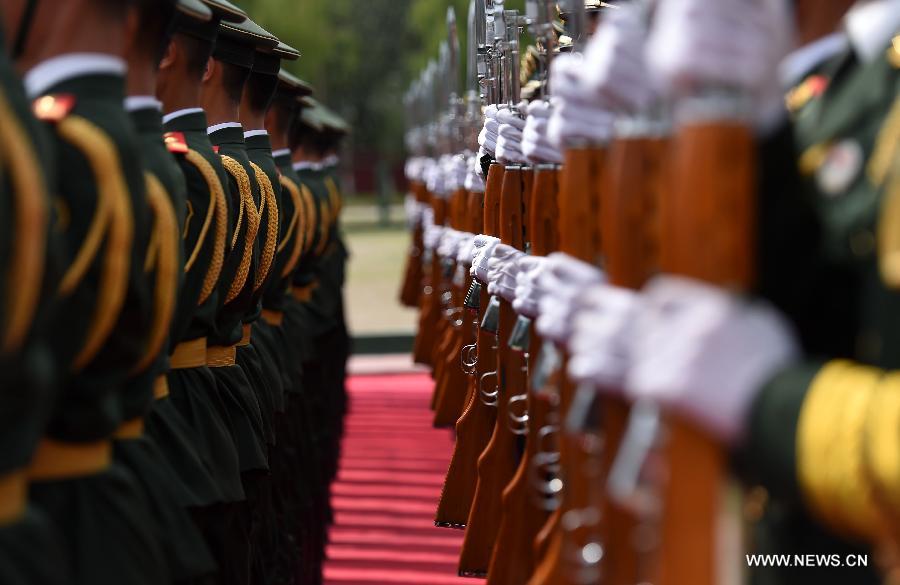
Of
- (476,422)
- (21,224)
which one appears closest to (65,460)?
(21,224)

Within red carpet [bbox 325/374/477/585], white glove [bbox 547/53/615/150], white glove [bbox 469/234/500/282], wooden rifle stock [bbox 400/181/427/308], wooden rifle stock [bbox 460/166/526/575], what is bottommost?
red carpet [bbox 325/374/477/585]

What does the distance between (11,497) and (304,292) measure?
5.21m

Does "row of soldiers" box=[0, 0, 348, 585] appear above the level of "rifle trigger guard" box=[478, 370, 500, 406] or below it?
above

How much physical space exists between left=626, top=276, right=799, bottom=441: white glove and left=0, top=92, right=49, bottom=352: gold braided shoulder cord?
81 cm

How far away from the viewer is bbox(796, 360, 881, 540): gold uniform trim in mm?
1810

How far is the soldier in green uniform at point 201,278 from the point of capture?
340cm

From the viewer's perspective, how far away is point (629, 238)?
213cm

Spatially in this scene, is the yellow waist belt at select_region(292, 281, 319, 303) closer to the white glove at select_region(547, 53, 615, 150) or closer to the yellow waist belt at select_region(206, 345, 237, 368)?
the yellow waist belt at select_region(206, 345, 237, 368)

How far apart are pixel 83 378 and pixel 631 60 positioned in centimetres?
97

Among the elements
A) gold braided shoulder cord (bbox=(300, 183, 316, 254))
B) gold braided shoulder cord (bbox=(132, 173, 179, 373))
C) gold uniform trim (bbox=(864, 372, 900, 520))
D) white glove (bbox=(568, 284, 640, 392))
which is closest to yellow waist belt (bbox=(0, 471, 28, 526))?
gold braided shoulder cord (bbox=(132, 173, 179, 373))

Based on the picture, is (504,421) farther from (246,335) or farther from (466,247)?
(466,247)

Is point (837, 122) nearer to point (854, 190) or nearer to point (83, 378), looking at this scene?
point (854, 190)

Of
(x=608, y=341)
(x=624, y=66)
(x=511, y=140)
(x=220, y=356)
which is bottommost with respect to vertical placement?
(x=220, y=356)

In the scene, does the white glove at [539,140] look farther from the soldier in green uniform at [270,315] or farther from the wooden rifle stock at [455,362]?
the wooden rifle stock at [455,362]
